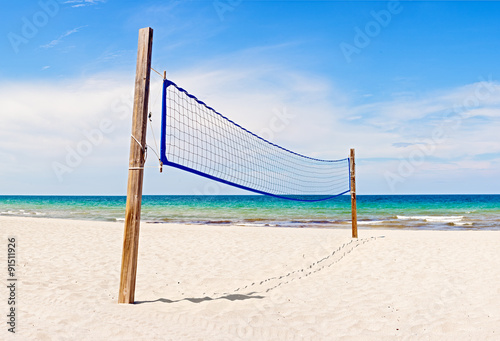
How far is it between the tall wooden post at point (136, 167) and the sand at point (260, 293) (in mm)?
379

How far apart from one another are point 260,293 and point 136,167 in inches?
92.1

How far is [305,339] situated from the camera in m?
3.56

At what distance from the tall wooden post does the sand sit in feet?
1.24

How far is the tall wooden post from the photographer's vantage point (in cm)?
421

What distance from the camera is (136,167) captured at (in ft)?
13.8

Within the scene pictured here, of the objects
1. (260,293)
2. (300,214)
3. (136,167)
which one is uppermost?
(136,167)

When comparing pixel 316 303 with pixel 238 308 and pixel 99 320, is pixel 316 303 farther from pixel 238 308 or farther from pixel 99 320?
pixel 99 320

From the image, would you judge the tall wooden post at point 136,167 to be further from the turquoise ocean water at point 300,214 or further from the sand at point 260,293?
the turquoise ocean water at point 300,214

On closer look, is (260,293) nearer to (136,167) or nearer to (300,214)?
(136,167)

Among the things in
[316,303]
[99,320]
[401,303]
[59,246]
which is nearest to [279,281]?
[316,303]

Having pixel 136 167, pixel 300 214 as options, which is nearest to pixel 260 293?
pixel 136 167

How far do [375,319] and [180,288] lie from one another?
265 cm

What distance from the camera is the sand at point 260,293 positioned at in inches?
145

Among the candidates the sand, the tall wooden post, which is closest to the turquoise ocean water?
the sand
